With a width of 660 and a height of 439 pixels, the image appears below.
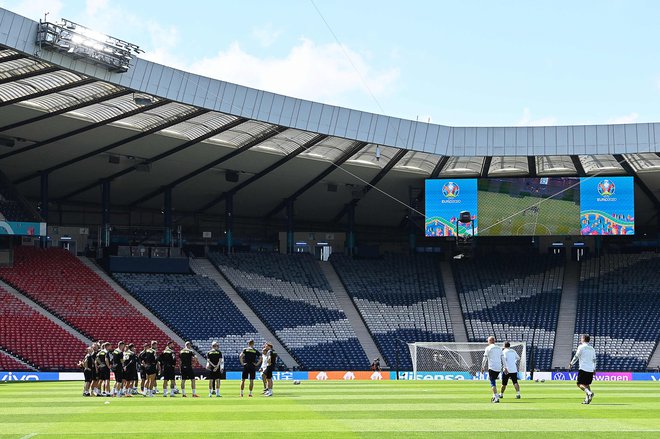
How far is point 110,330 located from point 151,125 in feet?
38.3

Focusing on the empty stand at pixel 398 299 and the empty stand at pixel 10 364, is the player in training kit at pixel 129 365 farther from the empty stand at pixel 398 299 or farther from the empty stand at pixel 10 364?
the empty stand at pixel 398 299

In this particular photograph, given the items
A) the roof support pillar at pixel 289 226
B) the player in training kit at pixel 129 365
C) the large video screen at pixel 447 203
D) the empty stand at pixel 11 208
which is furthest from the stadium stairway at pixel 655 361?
the player in training kit at pixel 129 365

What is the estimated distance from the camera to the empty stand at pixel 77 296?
5462 cm

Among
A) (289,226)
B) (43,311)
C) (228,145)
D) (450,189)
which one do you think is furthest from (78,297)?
(450,189)

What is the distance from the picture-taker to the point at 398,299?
219 feet

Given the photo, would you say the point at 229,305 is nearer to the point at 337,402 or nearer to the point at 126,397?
the point at 126,397

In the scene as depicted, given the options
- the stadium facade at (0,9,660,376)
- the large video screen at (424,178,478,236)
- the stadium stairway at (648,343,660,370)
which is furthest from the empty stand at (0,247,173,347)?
the stadium stairway at (648,343,660,370)

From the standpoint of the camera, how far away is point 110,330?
5450 centimetres

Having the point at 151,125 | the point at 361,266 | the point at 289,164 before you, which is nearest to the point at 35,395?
the point at 151,125

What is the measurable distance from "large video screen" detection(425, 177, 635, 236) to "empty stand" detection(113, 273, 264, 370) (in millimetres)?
13403

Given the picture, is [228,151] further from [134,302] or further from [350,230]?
[350,230]

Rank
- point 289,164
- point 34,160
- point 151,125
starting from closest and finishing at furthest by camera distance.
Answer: point 151,125 < point 34,160 < point 289,164

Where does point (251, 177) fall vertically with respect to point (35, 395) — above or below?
above

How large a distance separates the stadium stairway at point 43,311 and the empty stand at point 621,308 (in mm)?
29271
